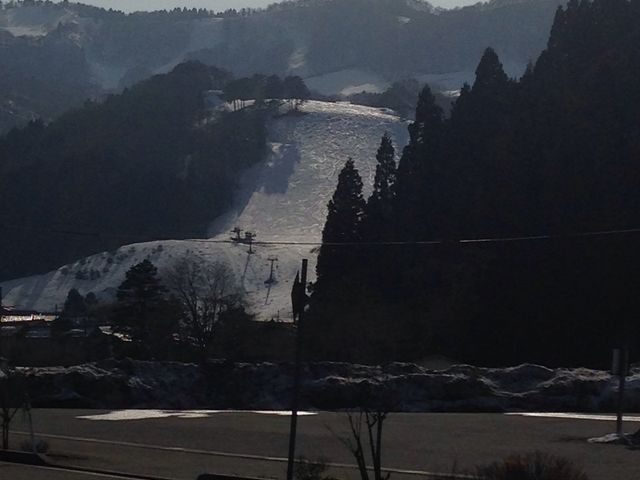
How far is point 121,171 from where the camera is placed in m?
141

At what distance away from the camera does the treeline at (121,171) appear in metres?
127

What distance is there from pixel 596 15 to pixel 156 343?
82.8 feet

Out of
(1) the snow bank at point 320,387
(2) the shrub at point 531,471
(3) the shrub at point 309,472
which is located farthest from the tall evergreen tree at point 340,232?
(2) the shrub at point 531,471

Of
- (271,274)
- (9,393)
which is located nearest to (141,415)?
(9,393)

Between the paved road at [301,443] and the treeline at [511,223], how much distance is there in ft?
55.3

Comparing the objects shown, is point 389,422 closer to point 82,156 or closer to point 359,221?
point 359,221

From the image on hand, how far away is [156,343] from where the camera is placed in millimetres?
49594

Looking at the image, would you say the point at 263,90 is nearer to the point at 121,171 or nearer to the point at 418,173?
the point at 121,171

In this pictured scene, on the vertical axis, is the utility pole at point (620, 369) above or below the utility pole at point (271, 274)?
below

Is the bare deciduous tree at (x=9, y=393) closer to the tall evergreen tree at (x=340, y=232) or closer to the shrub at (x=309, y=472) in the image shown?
the shrub at (x=309, y=472)

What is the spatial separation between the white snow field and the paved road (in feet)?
189

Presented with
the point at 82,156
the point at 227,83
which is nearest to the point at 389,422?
the point at 82,156

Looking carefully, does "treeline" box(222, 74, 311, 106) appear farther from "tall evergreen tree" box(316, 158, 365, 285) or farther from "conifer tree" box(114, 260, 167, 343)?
"conifer tree" box(114, 260, 167, 343)

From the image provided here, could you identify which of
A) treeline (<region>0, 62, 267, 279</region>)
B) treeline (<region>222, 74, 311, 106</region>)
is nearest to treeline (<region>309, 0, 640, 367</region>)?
treeline (<region>0, 62, 267, 279</region>)
